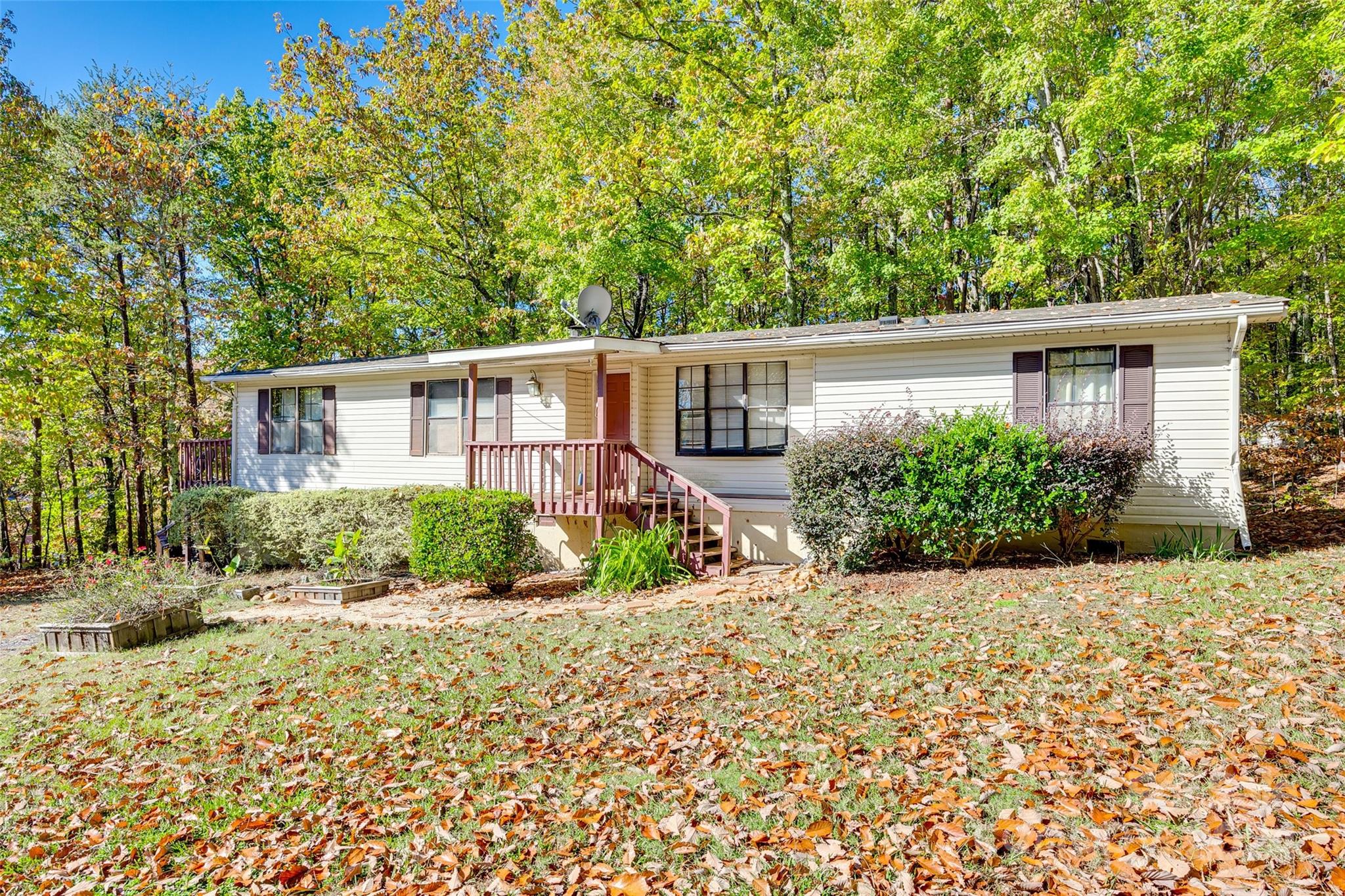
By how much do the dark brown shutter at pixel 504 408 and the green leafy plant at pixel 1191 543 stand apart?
937cm

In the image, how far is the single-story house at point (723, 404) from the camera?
8195 millimetres

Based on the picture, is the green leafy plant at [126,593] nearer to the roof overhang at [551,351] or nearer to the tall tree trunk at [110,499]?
the roof overhang at [551,351]

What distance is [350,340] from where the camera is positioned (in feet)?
66.2

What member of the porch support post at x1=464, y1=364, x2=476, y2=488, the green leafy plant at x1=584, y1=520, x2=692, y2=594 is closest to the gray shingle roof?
the porch support post at x1=464, y1=364, x2=476, y2=488

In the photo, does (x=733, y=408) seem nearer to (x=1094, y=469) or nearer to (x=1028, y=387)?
(x=1028, y=387)

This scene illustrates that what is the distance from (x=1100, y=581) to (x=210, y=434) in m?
19.2

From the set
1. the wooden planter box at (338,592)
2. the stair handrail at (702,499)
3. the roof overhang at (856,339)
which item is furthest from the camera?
the stair handrail at (702,499)

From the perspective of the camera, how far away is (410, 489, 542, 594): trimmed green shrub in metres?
8.92

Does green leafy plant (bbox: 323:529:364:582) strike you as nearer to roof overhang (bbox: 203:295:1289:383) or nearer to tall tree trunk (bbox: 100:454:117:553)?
A: roof overhang (bbox: 203:295:1289:383)

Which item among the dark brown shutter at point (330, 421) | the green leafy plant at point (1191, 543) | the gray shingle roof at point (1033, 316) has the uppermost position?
the gray shingle roof at point (1033, 316)

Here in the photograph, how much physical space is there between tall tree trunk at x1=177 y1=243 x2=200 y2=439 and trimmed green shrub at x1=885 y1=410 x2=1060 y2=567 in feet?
49.8

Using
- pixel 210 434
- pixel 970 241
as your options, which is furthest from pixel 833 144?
pixel 210 434

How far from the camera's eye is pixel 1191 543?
26.9ft

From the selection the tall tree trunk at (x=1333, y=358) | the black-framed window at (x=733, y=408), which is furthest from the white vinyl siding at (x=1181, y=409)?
the tall tree trunk at (x=1333, y=358)
